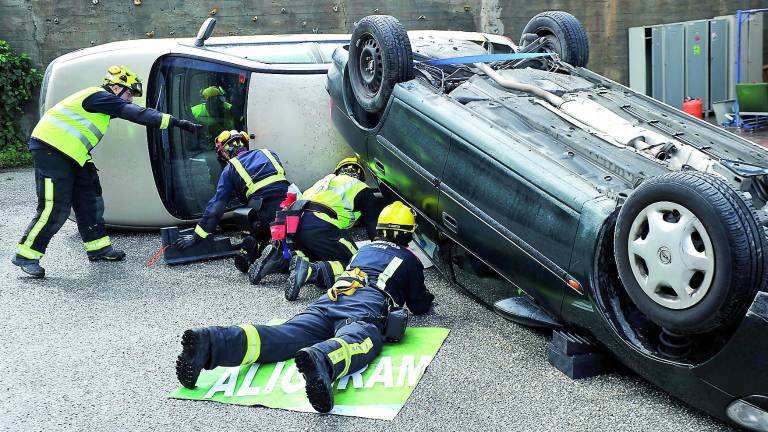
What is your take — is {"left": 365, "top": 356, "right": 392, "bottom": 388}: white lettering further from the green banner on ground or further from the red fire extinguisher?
the red fire extinguisher

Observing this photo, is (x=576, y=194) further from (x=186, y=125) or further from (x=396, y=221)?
(x=186, y=125)

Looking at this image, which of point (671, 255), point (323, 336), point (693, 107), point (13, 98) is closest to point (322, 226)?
point (323, 336)

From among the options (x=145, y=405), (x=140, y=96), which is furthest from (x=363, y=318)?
(x=140, y=96)

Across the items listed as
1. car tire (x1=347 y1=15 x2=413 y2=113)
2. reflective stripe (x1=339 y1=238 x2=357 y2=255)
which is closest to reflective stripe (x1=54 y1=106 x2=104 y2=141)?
car tire (x1=347 y1=15 x2=413 y2=113)

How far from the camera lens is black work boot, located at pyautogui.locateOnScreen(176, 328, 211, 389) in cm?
387

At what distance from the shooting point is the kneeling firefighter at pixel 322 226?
5.75m

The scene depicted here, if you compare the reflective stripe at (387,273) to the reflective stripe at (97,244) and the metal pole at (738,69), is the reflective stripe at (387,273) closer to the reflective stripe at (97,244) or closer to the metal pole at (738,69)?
the reflective stripe at (97,244)

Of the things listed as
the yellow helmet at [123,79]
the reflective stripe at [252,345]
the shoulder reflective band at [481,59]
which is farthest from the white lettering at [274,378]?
the yellow helmet at [123,79]

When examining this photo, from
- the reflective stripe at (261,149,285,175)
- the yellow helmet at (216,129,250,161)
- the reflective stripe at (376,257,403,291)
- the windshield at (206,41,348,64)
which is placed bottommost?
the reflective stripe at (376,257,403,291)

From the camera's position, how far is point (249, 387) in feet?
13.2

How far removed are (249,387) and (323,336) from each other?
1.69 ft

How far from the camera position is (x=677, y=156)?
14.2 feet

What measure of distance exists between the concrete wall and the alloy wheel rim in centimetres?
922

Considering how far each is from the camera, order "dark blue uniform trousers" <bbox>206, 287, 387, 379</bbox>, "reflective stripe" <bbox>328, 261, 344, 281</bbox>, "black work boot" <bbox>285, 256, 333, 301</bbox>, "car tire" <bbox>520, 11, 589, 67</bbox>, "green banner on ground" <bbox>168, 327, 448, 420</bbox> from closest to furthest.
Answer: "green banner on ground" <bbox>168, 327, 448, 420</bbox>, "dark blue uniform trousers" <bbox>206, 287, 387, 379</bbox>, "black work boot" <bbox>285, 256, 333, 301</bbox>, "reflective stripe" <bbox>328, 261, 344, 281</bbox>, "car tire" <bbox>520, 11, 589, 67</bbox>
